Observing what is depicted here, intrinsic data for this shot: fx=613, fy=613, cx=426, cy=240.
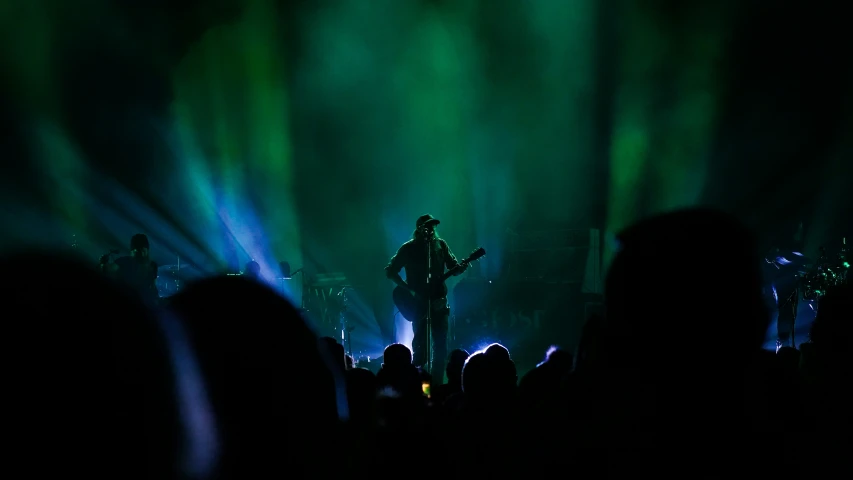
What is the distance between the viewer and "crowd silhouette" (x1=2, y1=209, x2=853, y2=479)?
0.78 metres

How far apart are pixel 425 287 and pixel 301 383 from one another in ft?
19.1

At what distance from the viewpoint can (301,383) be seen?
1033mm

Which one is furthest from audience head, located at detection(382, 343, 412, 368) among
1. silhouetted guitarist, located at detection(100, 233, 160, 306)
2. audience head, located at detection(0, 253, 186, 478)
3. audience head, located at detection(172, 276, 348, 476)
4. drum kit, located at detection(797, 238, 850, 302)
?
drum kit, located at detection(797, 238, 850, 302)

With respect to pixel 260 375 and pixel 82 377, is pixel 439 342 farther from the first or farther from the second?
pixel 82 377

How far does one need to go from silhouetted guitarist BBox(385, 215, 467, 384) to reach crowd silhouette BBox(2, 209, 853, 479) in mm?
5174

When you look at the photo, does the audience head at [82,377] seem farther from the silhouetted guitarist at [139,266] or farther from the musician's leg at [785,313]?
the musician's leg at [785,313]

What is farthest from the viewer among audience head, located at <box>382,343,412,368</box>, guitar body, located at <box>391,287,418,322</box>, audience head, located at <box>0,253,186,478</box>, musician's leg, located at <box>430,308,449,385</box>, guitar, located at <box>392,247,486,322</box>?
guitar body, located at <box>391,287,418,322</box>

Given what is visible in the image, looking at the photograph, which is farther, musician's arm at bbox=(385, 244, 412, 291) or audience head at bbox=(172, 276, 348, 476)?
musician's arm at bbox=(385, 244, 412, 291)

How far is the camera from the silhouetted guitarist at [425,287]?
22.2ft

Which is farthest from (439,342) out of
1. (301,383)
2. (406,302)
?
(301,383)

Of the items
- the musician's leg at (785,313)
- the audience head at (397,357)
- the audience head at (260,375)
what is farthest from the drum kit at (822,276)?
the audience head at (260,375)

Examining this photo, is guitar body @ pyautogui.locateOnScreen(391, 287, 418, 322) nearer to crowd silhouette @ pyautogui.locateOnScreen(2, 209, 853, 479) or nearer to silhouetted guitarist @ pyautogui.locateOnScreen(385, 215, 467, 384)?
silhouetted guitarist @ pyautogui.locateOnScreen(385, 215, 467, 384)

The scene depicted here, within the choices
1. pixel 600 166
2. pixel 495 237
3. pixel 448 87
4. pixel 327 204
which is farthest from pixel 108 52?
pixel 600 166

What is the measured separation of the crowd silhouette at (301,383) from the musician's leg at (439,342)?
515cm
